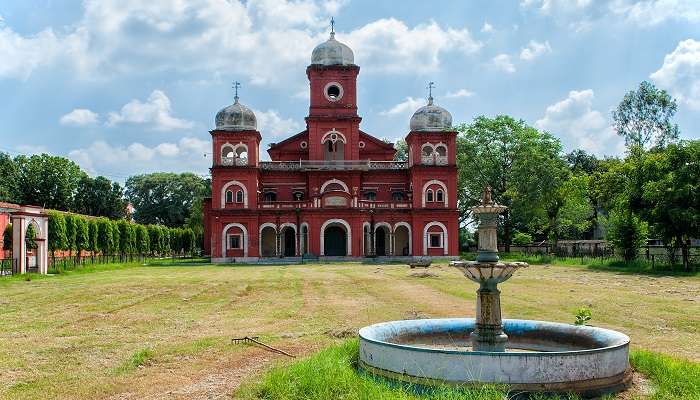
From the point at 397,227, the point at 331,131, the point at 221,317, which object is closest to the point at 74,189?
the point at 331,131

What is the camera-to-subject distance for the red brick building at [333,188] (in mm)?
53094

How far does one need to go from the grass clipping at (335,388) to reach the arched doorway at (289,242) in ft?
150

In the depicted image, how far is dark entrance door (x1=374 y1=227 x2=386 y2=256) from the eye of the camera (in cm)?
5681

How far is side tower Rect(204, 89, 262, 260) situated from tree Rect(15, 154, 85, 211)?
102 feet

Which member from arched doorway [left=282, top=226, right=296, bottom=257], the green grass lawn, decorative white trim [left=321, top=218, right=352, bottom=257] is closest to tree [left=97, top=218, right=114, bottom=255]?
arched doorway [left=282, top=226, right=296, bottom=257]

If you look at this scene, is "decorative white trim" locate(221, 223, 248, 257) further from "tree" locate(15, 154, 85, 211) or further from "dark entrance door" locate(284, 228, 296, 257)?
"tree" locate(15, 154, 85, 211)

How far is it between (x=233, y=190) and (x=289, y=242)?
667 cm

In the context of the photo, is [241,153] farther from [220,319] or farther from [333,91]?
[220,319]

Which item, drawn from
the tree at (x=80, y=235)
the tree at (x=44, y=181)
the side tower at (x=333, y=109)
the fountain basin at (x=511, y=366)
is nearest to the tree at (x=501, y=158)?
the side tower at (x=333, y=109)

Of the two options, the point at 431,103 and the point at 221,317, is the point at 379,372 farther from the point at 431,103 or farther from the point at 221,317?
the point at 431,103

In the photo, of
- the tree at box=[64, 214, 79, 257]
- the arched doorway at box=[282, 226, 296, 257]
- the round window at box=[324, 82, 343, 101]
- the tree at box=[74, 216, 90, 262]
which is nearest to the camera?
the tree at box=[64, 214, 79, 257]

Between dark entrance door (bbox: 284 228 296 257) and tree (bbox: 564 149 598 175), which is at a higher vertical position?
tree (bbox: 564 149 598 175)

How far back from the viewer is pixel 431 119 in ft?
184

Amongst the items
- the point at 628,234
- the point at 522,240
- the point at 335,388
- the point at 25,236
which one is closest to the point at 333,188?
the point at 628,234
